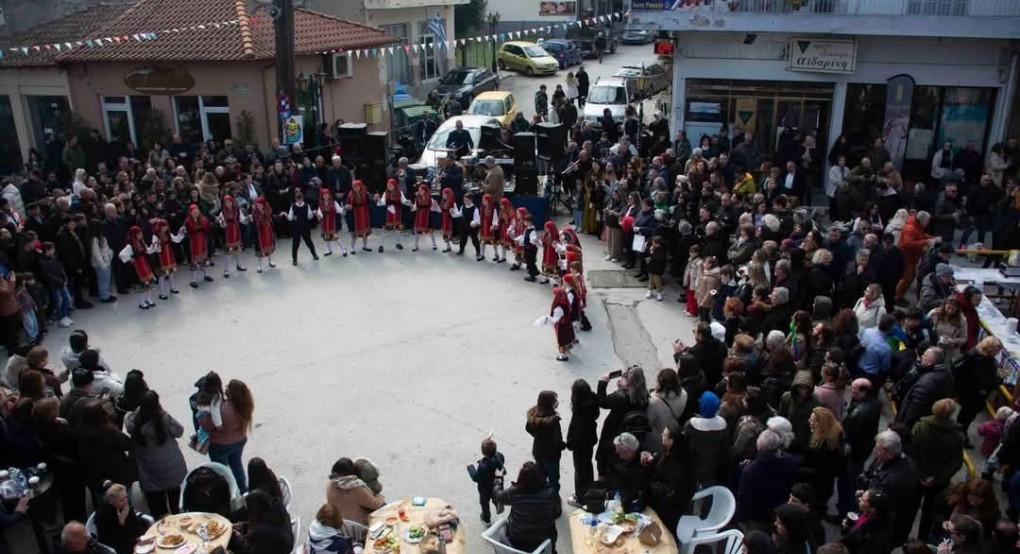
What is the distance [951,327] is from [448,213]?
8741 mm

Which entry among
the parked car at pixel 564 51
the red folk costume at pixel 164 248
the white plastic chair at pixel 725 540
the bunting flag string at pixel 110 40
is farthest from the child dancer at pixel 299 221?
the parked car at pixel 564 51

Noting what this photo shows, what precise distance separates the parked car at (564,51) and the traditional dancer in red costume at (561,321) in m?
29.3

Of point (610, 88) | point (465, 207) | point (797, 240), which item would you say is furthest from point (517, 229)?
point (610, 88)

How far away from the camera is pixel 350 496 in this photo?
7234mm

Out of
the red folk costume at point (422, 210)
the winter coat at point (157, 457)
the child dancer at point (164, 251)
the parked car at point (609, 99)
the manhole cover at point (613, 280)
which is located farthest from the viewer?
the parked car at point (609, 99)

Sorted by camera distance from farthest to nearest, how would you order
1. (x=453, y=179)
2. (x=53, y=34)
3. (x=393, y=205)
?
(x=53, y=34) < (x=453, y=179) < (x=393, y=205)

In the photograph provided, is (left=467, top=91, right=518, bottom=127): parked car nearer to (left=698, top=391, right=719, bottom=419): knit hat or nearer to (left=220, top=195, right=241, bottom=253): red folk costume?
(left=220, top=195, right=241, bottom=253): red folk costume

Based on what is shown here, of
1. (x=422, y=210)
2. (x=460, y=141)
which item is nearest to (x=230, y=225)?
(x=422, y=210)

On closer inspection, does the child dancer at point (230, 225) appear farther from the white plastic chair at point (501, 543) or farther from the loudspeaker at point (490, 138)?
the white plastic chair at point (501, 543)

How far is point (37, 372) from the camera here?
822 cm

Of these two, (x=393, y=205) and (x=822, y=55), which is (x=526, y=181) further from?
(x=822, y=55)

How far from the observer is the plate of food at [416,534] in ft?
22.9

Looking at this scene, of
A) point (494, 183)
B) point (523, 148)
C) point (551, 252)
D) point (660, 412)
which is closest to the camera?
point (660, 412)

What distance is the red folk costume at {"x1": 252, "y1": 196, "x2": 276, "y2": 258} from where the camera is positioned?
14.7 meters
